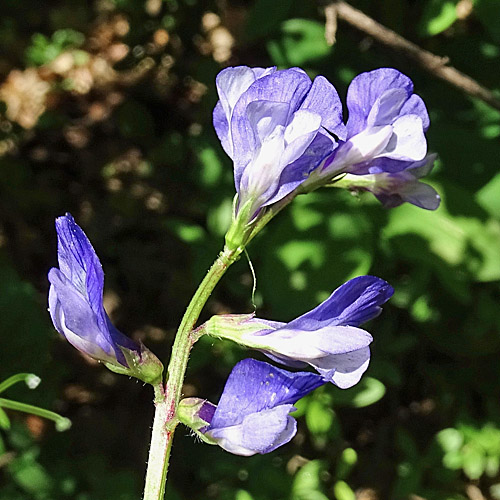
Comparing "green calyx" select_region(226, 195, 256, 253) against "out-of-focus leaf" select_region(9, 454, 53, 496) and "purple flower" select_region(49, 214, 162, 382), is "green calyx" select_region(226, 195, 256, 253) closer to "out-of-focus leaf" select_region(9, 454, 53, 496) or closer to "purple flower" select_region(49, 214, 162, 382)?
"purple flower" select_region(49, 214, 162, 382)

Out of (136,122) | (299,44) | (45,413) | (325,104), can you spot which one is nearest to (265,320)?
(325,104)

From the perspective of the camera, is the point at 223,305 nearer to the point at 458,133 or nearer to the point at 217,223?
the point at 217,223

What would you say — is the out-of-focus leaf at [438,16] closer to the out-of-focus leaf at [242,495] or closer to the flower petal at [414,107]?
the flower petal at [414,107]

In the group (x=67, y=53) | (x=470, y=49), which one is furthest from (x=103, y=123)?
(x=470, y=49)

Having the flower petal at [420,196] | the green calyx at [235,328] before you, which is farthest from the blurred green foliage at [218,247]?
the green calyx at [235,328]

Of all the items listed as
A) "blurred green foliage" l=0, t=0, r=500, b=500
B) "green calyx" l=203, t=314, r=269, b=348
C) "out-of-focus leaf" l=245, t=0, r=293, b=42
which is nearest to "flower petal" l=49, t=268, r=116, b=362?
"green calyx" l=203, t=314, r=269, b=348
